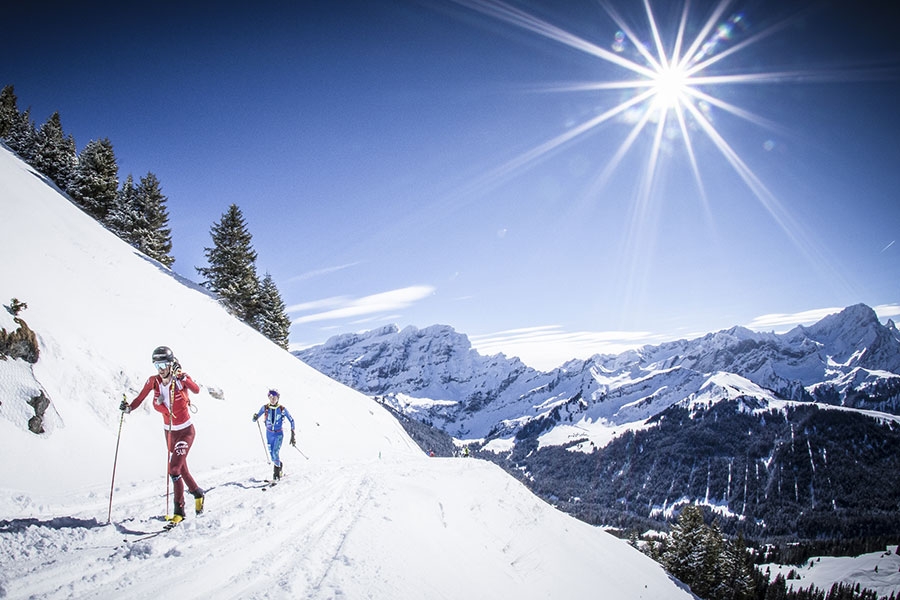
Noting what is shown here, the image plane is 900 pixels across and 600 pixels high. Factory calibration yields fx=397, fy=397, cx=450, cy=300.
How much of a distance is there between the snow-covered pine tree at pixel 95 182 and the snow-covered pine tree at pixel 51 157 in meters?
2.23

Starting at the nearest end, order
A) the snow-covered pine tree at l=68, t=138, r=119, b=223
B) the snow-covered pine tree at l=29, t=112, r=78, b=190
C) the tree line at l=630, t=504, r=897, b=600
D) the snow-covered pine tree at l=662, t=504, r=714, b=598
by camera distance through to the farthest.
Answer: the tree line at l=630, t=504, r=897, b=600 < the snow-covered pine tree at l=662, t=504, r=714, b=598 < the snow-covered pine tree at l=68, t=138, r=119, b=223 < the snow-covered pine tree at l=29, t=112, r=78, b=190

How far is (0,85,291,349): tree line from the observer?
39312 millimetres

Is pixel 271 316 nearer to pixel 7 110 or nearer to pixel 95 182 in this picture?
pixel 95 182

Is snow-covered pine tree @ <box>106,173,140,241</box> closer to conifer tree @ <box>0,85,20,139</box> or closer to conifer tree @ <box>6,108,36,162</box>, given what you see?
conifer tree @ <box>6,108,36,162</box>

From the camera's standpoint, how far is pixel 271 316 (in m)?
44.4

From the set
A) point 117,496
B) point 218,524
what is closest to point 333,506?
point 218,524

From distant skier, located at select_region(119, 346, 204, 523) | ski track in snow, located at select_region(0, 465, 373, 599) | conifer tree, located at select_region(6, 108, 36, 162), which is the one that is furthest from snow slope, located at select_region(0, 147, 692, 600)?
conifer tree, located at select_region(6, 108, 36, 162)

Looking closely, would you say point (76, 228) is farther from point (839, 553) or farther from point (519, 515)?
point (839, 553)

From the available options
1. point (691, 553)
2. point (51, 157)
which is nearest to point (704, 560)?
point (691, 553)

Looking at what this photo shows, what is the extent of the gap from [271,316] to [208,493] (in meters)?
37.7

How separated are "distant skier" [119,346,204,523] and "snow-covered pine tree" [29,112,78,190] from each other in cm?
5094

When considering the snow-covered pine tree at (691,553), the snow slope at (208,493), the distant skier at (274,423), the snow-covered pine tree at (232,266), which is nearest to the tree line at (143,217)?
the snow-covered pine tree at (232,266)

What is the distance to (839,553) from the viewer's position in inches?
7131

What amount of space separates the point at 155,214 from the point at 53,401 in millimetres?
40139
